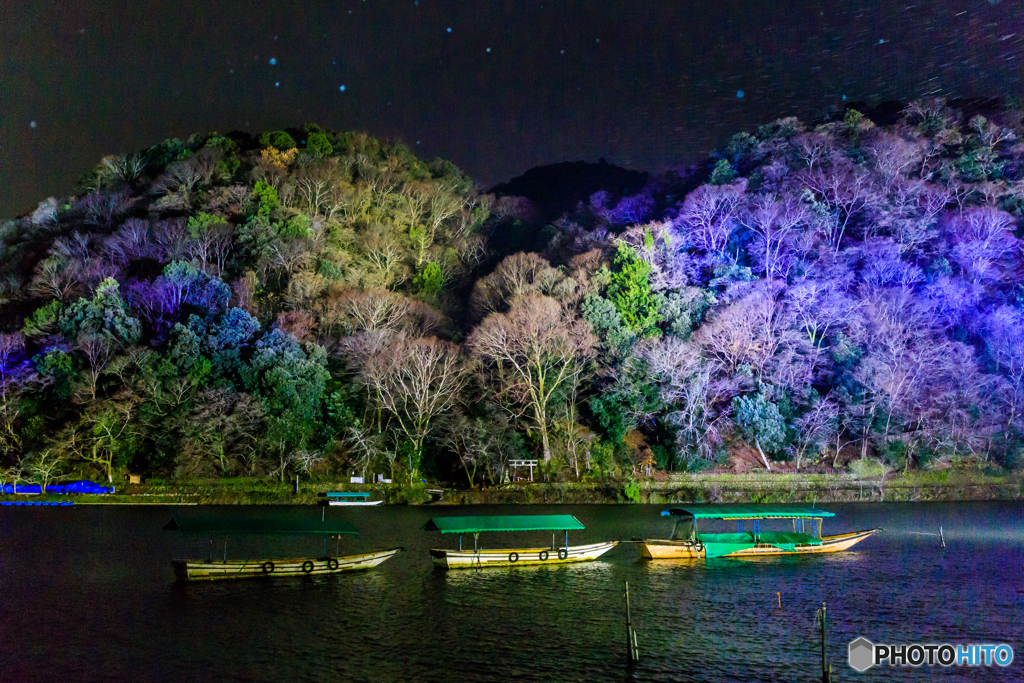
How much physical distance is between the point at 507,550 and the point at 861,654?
15282mm

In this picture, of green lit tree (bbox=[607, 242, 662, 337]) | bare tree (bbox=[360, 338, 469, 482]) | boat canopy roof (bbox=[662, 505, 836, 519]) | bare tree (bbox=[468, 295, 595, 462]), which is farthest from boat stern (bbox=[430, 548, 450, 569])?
green lit tree (bbox=[607, 242, 662, 337])

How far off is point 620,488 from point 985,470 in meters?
27.4

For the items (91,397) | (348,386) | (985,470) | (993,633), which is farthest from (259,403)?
(985,470)

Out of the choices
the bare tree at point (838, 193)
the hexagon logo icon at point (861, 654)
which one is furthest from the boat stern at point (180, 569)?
the bare tree at point (838, 193)

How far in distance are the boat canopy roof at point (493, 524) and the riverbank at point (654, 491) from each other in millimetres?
24478

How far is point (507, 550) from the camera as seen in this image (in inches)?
1282

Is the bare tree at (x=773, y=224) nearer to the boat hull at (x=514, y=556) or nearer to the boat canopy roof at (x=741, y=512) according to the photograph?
the boat canopy roof at (x=741, y=512)

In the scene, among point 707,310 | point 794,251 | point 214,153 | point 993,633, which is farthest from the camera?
point 214,153

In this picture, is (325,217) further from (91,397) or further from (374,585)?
(374,585)

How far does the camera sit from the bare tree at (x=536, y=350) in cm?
5947

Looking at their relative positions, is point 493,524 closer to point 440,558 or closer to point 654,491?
point 440,558

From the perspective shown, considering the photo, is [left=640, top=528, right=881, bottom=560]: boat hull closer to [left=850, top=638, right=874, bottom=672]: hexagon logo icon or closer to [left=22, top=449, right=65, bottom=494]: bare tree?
[left=850, top=638, right=874, bottom=672]: hexagon logo icon

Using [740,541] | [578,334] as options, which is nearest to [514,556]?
[740,541]

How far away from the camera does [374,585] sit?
28.5m
